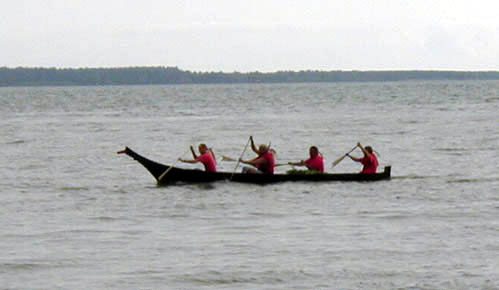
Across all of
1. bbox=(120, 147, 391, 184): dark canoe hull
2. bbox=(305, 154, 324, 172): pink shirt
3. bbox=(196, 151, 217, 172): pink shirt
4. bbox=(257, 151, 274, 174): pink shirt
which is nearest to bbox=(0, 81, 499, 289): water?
bbox=(120, 147, 391, 184): dark canoe hull

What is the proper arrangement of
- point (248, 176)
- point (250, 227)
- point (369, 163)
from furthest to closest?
point (369, 163)
point (248, 176)
point (250, 227)

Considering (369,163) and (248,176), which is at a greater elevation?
(369,163)

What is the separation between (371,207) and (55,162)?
718 inches

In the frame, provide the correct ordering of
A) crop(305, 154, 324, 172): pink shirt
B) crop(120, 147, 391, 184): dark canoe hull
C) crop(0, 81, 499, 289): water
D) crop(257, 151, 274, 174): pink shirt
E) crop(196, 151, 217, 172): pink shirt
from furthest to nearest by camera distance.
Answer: crop(305, 154, 324, 172): pink shirt < crop(257, 151, 274, 174): pink shirt < crop(196, 151, 217, 172): pink shirt < crop(120, 147, 391, 184): dark canoe hull < crop(0, 81, 499, 289): water

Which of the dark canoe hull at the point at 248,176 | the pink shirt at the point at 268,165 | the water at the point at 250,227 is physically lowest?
the water at the point at 250,227

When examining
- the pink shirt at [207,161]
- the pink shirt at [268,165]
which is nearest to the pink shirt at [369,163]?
the pink shirt at [268,165]

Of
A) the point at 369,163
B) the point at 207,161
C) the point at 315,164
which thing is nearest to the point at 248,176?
the point at 207,161

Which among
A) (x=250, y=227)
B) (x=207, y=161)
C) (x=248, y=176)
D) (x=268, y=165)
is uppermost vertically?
(x=207, y=161)

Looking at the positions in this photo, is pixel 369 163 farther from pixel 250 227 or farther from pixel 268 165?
pixel 250 227

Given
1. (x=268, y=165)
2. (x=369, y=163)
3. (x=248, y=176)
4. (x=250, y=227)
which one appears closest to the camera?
(x=250, y=227)

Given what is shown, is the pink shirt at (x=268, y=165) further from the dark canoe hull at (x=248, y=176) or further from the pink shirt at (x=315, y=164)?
the pink shirt at (x=315, y=164)

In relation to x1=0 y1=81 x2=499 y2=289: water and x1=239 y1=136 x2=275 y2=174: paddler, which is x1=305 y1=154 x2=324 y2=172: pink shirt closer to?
x1=0 y1=81 x2=499 y2=289: water

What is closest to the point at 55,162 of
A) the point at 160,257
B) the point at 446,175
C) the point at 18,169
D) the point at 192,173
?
the point at 18,169

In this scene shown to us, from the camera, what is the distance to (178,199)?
2405cm
